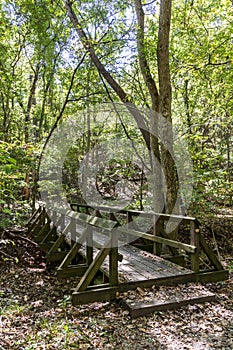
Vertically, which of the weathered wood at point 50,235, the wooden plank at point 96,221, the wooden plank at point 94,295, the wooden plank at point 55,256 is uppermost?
the wooden plank at point 96,221

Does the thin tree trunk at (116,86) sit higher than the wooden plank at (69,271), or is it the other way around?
the thin tree trunk at (116,86)

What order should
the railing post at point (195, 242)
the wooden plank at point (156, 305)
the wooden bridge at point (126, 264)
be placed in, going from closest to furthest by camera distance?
the wooden plank at point (156, 305) → the wooden bridge at point (126, 264) → the railing post at point (195, 242)

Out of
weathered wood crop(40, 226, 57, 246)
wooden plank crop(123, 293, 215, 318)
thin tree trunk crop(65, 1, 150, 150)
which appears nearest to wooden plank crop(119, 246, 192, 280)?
wooden plank crop(123, 293, 215, 318)

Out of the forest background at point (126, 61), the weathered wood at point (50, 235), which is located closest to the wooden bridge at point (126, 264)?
the weathered wood at point (50, 235)

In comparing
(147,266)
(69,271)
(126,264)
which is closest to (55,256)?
(69,271)

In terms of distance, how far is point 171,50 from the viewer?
9.12 m

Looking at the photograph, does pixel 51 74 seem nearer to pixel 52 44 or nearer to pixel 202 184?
pixel 52 44

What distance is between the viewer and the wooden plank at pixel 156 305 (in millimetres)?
3564

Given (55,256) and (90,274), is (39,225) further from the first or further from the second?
(90,274)

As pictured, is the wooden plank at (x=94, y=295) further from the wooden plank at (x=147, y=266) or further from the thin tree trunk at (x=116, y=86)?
the thin tree trunk at (x=116, y=86)

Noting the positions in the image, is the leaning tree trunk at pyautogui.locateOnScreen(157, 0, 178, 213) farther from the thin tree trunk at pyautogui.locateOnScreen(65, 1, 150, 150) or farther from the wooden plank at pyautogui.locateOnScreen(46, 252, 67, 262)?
the wooden plank at pyautogui.locateOnScreen(46, 252, 67, 262)

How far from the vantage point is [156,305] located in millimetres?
3650

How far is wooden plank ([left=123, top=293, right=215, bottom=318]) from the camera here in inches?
140

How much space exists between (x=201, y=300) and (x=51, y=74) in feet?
33.1
